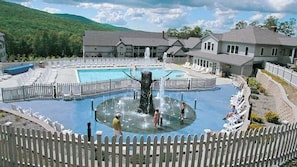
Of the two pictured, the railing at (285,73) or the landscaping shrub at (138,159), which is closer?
the landscaping shrub at (138,159)

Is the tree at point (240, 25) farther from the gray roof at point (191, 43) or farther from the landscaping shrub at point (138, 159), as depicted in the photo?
the landscaping shrub at point (138, 159)

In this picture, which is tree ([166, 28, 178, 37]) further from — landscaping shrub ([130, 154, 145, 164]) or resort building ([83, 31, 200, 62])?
landscaping shrub ([130, 154, 145, 164])

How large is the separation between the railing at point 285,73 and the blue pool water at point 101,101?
5126mm

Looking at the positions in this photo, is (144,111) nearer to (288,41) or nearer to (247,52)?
(247,52)

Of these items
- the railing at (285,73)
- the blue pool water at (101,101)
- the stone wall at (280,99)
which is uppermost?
the railing at (285,73)

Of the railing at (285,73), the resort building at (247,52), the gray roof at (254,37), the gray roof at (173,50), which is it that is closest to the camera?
the railing at (285,73)

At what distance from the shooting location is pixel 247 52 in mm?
30766

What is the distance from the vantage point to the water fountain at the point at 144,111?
13086 millimetres

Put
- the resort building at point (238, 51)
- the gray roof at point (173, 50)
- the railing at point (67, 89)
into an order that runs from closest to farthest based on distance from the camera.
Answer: the railing at point (67, 89), the resort building at point (238, 51), the gray roof at point (173, 50)

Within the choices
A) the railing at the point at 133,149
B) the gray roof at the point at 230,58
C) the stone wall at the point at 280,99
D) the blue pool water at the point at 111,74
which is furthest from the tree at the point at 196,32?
the railing at the point at 133,149

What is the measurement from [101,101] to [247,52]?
2185 centimetres

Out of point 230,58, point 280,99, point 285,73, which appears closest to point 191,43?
point 230,58

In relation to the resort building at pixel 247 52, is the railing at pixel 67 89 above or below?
below

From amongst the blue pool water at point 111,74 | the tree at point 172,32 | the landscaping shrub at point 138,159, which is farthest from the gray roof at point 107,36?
the landscaping shrub at point 138,159
